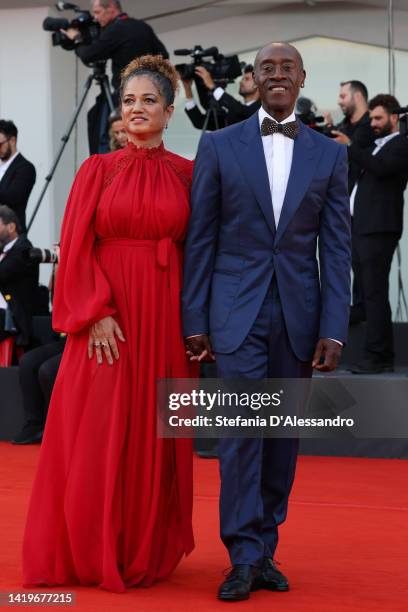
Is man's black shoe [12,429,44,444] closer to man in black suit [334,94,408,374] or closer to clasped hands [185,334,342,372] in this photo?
man in black suit [334,94,408,374]

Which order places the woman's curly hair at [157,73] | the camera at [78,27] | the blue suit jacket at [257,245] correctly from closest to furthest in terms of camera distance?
the blue suit jacket at [257,245] < the woman's curly hair at [157,73] < the camera at [78,27]

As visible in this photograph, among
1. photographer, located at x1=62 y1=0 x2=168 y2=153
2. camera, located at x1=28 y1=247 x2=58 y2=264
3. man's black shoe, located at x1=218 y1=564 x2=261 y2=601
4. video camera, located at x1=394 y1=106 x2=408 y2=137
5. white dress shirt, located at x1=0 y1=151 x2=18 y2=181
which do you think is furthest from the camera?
white dress shirt, located at x1=0 y1=151 x2=18 y2=181

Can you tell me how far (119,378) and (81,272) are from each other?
1.18 ft

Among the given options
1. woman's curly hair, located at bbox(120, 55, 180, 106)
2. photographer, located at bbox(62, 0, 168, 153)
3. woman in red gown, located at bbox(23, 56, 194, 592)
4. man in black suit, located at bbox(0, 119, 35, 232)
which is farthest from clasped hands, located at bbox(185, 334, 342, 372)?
man in black suit, located at bbox(0, 119, 35, 232)

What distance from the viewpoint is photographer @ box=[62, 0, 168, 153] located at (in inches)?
310

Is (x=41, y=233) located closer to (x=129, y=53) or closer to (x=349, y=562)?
(x=129, y=53)

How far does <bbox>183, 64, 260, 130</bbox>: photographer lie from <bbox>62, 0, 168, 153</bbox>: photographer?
312mm

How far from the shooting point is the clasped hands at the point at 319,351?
3.74 meters

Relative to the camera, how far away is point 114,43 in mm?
7891

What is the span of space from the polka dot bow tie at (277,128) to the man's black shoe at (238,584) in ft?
4.45

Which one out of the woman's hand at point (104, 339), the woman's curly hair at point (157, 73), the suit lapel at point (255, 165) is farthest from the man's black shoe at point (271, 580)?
the woman's curly hair at point (157, 73)

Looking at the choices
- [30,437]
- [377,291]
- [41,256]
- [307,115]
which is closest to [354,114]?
[307,115]

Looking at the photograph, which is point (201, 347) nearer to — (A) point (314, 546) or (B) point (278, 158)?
(B) point (278, 158)

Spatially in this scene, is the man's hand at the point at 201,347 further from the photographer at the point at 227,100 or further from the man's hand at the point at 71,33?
the man's hand at the point at 71,33
